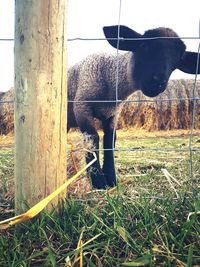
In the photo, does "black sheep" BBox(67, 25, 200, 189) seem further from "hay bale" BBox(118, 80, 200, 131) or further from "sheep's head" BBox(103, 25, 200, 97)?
"hay bale" BBox(118, 80, 200, 131)

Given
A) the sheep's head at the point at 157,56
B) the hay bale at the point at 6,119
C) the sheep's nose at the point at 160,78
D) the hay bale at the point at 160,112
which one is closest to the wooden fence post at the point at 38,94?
the sheep's head at the point at 157,56

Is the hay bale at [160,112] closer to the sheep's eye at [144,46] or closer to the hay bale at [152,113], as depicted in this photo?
the hay bale at [152,113]

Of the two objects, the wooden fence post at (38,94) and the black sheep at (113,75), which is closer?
the wooden fence post at (38,94)

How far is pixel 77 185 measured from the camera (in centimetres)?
278

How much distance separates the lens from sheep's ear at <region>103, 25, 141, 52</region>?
3.49 meters

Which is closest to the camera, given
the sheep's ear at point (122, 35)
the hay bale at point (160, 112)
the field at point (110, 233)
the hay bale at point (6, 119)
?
the field at point (110, 233)

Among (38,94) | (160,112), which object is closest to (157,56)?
(38,94)

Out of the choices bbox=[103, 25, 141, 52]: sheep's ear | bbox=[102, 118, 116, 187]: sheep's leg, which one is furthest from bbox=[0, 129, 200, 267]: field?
bbox=[103, 25, 141, 52]: sheep's ear

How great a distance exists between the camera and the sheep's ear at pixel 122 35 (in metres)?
3.49

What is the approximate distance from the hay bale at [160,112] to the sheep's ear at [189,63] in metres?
1.17

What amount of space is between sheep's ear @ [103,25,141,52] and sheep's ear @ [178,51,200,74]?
536 mm

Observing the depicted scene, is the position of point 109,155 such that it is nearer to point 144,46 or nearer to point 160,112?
point 144,46

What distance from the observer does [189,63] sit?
394cm

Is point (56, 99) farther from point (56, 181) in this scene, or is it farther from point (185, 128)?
point (185, 128)
